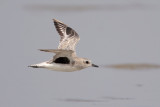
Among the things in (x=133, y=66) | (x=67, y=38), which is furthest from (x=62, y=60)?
(x=133, y=66)

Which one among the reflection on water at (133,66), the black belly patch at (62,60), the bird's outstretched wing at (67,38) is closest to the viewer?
the black belly patch at (62,60)

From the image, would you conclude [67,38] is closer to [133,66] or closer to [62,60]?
[62,60]

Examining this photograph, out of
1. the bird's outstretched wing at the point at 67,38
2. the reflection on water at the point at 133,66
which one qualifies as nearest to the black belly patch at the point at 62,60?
the bird's outstretched wing at the point at 67,38

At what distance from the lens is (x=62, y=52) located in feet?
47.3

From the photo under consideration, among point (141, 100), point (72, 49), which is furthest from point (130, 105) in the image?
point (72, 49)

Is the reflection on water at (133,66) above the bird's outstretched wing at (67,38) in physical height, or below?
below

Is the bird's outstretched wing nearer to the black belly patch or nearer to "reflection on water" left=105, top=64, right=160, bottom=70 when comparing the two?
the black belly patch

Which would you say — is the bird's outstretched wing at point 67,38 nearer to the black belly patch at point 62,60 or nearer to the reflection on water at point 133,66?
the black belly patch at point 62,60

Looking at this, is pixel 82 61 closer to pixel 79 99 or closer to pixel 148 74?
pixel 79 99

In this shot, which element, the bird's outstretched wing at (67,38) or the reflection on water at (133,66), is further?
the reflection on water at (133,66)

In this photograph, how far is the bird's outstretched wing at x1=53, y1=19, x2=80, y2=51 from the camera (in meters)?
15.6

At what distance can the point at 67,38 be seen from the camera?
15.9 meters

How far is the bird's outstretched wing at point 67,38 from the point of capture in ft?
51.2

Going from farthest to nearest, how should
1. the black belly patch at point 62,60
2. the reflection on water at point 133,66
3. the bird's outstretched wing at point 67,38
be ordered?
the reflection on water at point 133,66 → the bird's outstretched wing at point 67,38 → the black belly patch at point 62,60
